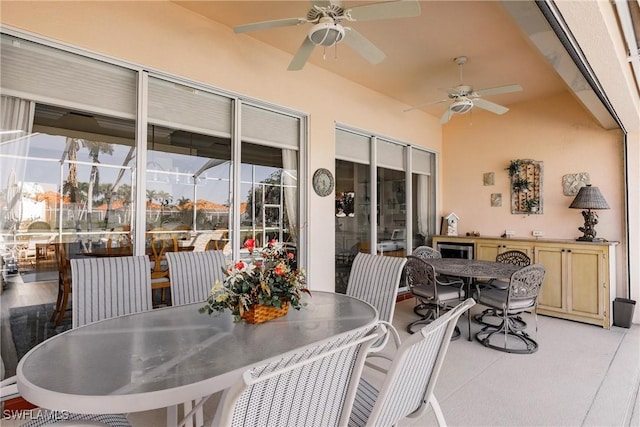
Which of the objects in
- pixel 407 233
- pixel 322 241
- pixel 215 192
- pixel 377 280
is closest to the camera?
pixel 377 280

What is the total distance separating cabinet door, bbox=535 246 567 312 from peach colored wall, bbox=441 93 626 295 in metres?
0.60

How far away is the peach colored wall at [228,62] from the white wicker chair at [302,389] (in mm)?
2805

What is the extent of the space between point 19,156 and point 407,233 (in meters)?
4.83

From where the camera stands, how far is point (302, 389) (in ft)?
3.20

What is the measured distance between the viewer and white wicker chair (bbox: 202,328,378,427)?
813 millimetres

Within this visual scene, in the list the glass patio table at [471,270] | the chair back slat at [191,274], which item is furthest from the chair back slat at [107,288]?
the glass patio table at [471,270]

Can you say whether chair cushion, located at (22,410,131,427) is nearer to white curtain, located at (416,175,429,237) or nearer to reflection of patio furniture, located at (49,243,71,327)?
reflection of patio furniture, located at (49,243,71,327)

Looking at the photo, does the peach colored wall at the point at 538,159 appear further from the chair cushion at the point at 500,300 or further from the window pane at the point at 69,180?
the window pane at the point at 69,180

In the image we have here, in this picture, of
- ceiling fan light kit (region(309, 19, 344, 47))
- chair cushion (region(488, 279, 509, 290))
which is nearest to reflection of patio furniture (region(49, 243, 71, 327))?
ceiling fan light kit (region(309, 19, 344, 47))

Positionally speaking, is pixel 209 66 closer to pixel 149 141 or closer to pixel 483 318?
pixel 149 141

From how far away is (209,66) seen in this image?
10.3ft

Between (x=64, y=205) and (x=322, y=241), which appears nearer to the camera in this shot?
(x=64, y=205)

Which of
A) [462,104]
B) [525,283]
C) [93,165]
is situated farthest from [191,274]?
[462,104]

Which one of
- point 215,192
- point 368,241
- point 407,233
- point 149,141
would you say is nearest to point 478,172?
point 407,233
